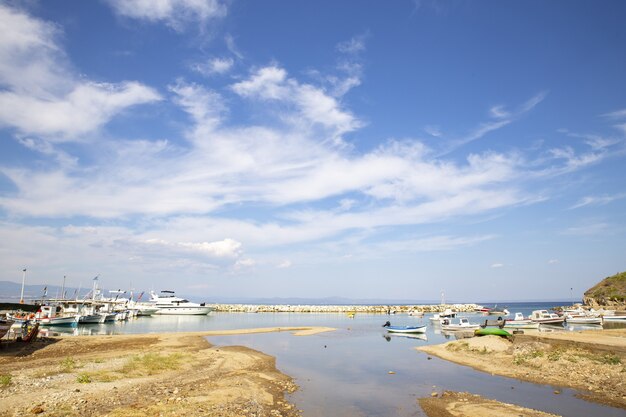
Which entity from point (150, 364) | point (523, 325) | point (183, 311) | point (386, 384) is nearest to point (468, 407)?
point (386, 384)

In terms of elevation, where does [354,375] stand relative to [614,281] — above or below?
below

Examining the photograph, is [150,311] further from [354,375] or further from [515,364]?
[515,364]

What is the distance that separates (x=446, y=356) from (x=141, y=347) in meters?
31.4

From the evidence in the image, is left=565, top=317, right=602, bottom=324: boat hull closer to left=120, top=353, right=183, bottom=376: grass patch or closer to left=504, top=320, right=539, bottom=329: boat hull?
left=504, top=320, right=539, bottom=329: boat hull

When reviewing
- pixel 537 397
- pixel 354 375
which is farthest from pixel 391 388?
pixel 537 397

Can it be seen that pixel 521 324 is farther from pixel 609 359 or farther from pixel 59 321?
pixel 59 321

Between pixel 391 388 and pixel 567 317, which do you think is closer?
pixel 391 388

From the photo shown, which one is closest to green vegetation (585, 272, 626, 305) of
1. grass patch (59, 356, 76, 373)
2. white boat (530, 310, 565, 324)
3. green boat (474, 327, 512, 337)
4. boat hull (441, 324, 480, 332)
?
white boat (530, 310, 565, 324)

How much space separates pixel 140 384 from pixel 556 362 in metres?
29.8

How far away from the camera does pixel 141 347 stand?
3984cm

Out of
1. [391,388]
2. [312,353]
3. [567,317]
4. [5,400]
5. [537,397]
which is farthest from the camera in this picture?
[567,317]

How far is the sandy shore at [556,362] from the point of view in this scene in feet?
76.5

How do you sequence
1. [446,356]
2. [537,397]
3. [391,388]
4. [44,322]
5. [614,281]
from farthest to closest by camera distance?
[614,281] < [44,322] < [446,356] < [391,388] < [537,397]

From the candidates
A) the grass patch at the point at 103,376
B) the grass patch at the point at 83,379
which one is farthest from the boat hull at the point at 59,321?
the grass patch at the point at 83,379
